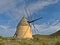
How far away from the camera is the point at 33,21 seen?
68.2 metres

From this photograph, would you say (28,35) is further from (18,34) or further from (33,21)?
(33,21)

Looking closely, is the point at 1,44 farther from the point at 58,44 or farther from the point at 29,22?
the point at 29,22

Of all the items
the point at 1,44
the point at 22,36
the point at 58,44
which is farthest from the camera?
the point at 22,36

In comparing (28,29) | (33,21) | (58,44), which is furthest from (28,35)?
(58,44)

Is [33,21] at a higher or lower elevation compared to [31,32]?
higher

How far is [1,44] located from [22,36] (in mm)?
30562

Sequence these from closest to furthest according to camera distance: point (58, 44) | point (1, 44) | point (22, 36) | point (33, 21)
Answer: point (1, 44) < point (58, 44) < point (22, 36) < point (33, 21)

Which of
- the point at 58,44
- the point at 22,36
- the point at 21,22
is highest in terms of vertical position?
the point at 21,22

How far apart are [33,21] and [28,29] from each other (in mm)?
7401

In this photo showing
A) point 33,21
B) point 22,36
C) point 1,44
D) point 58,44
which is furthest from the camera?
point 33,21

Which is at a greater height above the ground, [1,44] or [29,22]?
[29,22]

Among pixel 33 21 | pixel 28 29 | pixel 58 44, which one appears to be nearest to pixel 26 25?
pixel 28 29

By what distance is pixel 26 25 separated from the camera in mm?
61281

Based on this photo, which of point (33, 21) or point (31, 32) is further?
point (33, 21)
